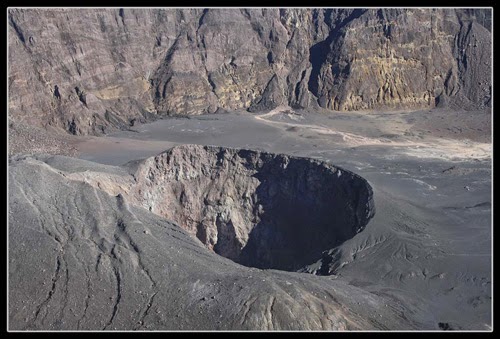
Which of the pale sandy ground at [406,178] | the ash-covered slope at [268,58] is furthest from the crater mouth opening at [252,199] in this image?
the ash-covered slope at [268,58]

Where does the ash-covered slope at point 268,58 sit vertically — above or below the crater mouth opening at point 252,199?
above

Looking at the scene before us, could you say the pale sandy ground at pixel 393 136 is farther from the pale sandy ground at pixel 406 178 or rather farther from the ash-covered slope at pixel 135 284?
the ash-covered slope at pixel 135 284

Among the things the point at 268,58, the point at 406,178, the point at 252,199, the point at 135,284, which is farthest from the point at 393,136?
the point at 135,284

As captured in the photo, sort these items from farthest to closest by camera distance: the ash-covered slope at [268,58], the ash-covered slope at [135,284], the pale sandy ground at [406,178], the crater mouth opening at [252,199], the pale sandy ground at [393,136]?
1. the ash-covered slope at [268,58]
2. the pale sandy ground at [393,136]
3. the crater mouth opening at [252,199]
4. the pale sandy ground at [406,178]
5. the ash-covered slope at [135,284]

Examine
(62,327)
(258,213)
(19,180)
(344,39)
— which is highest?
(344,39)

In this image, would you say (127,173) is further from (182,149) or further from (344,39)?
(344,39)

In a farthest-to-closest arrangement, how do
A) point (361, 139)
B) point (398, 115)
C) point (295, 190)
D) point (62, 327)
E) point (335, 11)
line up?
point (335, 11) < point (398, 115) < point (361, 139) < point (295, 190) < point (62, 327)

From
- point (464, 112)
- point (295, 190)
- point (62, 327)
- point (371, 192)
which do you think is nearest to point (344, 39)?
point (464, 112)
